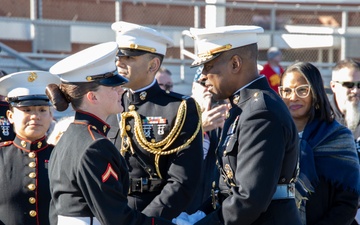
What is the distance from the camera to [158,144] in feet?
15.0

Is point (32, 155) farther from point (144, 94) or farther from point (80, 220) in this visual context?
point (80, 220)

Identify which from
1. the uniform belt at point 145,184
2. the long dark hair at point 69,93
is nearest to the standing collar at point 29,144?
the uniform belt at point 145,184

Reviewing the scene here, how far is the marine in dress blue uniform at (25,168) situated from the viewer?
4.80 metres

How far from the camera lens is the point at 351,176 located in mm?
4500

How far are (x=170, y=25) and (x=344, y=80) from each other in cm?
551

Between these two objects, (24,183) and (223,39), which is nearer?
(223,39)

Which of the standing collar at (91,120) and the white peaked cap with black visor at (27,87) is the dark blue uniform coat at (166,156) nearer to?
the white peaked cap with black visor at (27,87)

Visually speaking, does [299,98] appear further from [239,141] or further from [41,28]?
[41,28]

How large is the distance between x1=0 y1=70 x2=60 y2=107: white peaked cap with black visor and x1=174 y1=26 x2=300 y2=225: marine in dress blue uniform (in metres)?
1.44

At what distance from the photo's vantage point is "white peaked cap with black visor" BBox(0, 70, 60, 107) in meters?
5.04

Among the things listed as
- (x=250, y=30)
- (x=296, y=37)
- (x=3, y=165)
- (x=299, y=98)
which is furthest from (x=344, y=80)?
(x=296, y=37)

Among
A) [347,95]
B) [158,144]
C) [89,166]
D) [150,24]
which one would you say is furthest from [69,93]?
[150,24]

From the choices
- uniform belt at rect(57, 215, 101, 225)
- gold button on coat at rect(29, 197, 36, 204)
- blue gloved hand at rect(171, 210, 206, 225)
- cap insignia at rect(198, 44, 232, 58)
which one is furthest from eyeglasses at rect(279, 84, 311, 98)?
gold button on coat at rect(29, 197, 36, 204)

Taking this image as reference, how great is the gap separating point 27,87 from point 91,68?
4.71 feet
